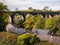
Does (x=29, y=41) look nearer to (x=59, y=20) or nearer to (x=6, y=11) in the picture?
(x=6, y=11)

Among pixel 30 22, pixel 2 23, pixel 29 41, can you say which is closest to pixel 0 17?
pixel 2 23

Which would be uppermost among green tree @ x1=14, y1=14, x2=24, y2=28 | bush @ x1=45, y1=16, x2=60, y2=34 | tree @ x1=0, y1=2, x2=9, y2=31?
tree @ x1=0, y1=2, x2=9, y2=31

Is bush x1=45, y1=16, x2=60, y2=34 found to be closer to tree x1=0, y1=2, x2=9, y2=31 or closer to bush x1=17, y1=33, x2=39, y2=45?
tree x1=0, y1=2, x2=9, y2=31

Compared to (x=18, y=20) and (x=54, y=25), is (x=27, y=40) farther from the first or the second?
(x=18, y=20)

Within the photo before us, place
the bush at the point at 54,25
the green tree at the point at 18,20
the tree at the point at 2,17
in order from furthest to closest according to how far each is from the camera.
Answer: the green tree at the point at 18,20, the bush at the point at 54,25, the tree at the point at 2,17

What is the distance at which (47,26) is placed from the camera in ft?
182

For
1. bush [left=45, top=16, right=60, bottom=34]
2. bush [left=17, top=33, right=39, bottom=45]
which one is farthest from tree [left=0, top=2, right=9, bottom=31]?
bush [left=17, top=33, right=39, bottom=45]

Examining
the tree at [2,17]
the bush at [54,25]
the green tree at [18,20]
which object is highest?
the tree at [2,17]

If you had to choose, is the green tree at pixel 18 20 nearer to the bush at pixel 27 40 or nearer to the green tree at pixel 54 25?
the green tree at pixel 54 25

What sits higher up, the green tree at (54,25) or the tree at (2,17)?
the tree at (2,17)

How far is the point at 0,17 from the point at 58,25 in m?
13.1

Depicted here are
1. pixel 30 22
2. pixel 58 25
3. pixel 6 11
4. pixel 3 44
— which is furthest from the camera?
pixel 30 22

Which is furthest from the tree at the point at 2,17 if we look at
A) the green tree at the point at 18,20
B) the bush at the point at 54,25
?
the green tree at the point at 18,20

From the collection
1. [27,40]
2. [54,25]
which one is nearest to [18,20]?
[54,25]
